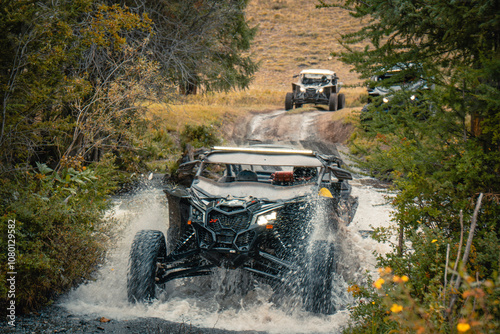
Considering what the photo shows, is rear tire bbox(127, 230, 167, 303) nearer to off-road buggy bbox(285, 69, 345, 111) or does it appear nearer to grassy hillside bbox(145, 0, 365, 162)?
off-road buggy bbox(285, 69, 345, 111)

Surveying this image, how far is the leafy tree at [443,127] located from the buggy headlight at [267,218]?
1.33m

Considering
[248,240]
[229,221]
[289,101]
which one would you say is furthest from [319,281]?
[289,101]

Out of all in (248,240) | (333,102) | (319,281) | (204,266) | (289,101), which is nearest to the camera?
(319,281)

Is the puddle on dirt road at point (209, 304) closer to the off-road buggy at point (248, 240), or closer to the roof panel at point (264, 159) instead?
the off-road buggy at point (248, 240)

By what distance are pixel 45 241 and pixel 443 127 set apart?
5.04 m

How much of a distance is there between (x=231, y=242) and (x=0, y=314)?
2727 millimetres

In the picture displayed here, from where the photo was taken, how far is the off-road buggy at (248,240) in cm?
514

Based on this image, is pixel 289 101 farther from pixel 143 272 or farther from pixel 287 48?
pixel 287 48

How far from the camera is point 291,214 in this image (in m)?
5.54

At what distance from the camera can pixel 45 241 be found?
5723mm

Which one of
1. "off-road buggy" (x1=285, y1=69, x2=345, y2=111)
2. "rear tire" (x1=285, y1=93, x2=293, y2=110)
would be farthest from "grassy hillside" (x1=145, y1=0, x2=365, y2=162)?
"off-road buggy" (x1=285, y1=69, x2=345, y2=111)

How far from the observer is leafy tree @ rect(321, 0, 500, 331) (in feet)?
13.8

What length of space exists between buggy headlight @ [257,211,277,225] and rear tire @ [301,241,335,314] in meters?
0.60

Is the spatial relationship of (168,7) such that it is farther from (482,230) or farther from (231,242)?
(482,230)
